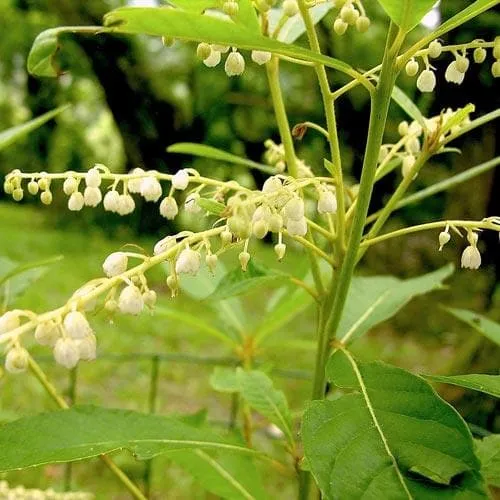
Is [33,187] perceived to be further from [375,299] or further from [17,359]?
[375,299]

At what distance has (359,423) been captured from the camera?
1.89 ft

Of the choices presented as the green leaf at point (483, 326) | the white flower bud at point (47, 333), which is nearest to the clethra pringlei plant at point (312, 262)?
the white flower bud at point (47, 333)

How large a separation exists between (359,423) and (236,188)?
212 millimetres

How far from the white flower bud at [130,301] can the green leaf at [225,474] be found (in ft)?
1.46

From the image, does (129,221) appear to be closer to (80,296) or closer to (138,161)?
(138,161)

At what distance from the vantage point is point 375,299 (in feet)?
3.36

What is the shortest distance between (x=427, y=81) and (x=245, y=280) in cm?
28

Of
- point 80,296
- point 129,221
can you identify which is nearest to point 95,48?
point 129,221

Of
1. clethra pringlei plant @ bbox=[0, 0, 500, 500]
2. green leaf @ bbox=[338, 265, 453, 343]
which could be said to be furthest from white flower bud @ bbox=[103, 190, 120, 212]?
green leaf @ bbox=[338, 265, 453, 343]

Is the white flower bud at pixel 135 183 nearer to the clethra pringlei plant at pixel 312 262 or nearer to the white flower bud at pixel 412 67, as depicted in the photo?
the clethra pringlei plant at pixel 312 262

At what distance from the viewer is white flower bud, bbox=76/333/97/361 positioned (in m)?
0.52

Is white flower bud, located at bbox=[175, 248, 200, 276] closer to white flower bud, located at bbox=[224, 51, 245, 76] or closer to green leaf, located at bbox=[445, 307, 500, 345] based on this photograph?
white flower bud, located at bbox=[224, 51, 245, 76]

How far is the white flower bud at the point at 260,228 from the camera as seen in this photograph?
21.1 inches

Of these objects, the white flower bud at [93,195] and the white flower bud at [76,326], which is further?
the white flower bud at [93,195]
